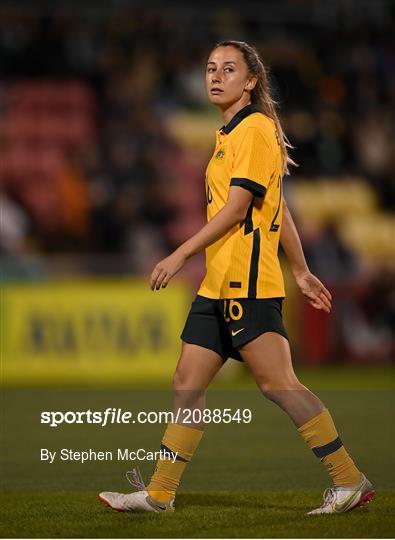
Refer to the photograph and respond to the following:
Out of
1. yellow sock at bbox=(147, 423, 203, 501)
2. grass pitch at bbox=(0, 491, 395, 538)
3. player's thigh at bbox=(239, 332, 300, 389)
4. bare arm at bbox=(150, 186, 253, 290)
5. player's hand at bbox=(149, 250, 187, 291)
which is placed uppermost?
bare arm at bbox=(150, 186, 253, 290)

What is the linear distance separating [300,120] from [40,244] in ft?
16.6

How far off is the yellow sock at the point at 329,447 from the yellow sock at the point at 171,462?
515 mm

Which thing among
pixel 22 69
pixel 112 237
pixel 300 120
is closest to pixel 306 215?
pixel 300 120

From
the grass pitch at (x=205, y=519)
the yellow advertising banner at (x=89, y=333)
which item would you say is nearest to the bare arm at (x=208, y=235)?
the grass pitch at (x=205, y=519)

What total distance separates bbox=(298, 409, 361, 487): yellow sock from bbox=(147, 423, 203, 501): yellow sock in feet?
1.69

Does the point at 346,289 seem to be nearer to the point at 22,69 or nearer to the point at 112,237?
the point at 112,237

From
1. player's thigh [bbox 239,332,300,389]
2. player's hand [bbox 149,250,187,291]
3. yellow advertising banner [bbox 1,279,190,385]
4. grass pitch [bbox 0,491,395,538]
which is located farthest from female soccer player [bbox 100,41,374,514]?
yellow advertising banner [bbox 1,279,190,385]

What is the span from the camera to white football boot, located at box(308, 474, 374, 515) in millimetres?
5605

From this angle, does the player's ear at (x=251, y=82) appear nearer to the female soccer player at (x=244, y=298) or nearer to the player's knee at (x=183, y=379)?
the female soccer player at (x=244, y=298)

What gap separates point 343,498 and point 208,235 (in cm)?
137

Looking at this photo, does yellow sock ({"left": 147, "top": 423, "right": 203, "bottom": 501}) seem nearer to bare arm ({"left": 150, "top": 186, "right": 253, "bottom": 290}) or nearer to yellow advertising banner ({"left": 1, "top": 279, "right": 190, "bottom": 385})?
bare arm ({"left": 150, "top": 186, "right": 253, "bottom": 290})

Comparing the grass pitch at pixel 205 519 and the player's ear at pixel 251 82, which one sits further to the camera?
the player's ear at pixel 251 82

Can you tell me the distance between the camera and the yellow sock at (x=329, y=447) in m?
5.56

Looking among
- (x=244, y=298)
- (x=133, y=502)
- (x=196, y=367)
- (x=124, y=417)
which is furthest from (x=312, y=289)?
(x=124, y=417)
